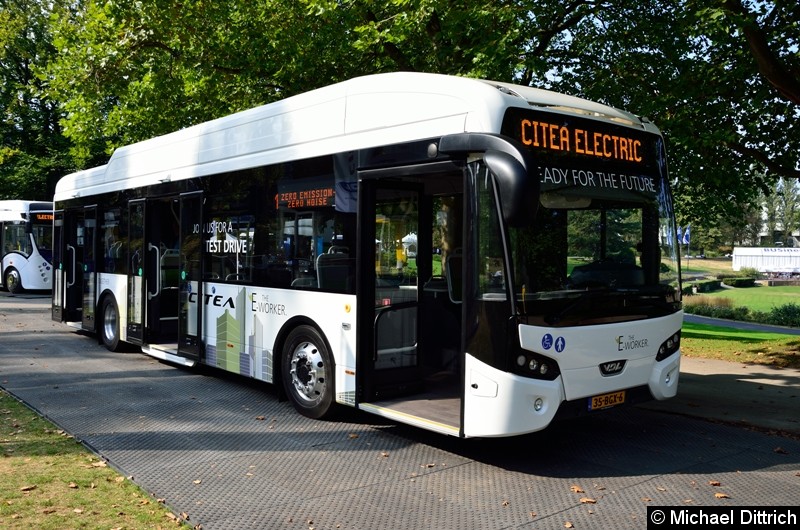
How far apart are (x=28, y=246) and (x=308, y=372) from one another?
21.8m

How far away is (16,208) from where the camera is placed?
26031 mm

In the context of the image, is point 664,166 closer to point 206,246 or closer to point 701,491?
point 701,491

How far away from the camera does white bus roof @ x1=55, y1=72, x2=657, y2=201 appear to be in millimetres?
6090

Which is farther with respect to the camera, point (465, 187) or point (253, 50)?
point (253, 50)

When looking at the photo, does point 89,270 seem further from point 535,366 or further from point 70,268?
point 535,366

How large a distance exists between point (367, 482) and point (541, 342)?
5.83ft

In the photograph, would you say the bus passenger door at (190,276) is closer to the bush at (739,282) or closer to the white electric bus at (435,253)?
the white electric bus at (435,253)

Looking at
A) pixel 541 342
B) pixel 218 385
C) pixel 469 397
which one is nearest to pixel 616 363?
pixel 541 342

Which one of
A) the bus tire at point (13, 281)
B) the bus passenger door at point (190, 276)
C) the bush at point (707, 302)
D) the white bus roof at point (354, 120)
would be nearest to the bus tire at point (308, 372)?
the white bus roof at point (354, 120)

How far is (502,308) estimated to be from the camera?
568 centimetres

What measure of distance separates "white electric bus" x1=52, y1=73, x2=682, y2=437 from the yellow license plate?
0.8 inches

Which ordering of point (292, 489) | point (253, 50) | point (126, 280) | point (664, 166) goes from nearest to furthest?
point (292, 489), point (664, 166), point (126, 280), point (253, 50)

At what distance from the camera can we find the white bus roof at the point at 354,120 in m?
6.09

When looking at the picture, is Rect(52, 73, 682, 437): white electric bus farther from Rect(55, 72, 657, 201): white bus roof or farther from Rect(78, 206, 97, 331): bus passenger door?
Rect(78, 206, 97, 331): bus passenger door
